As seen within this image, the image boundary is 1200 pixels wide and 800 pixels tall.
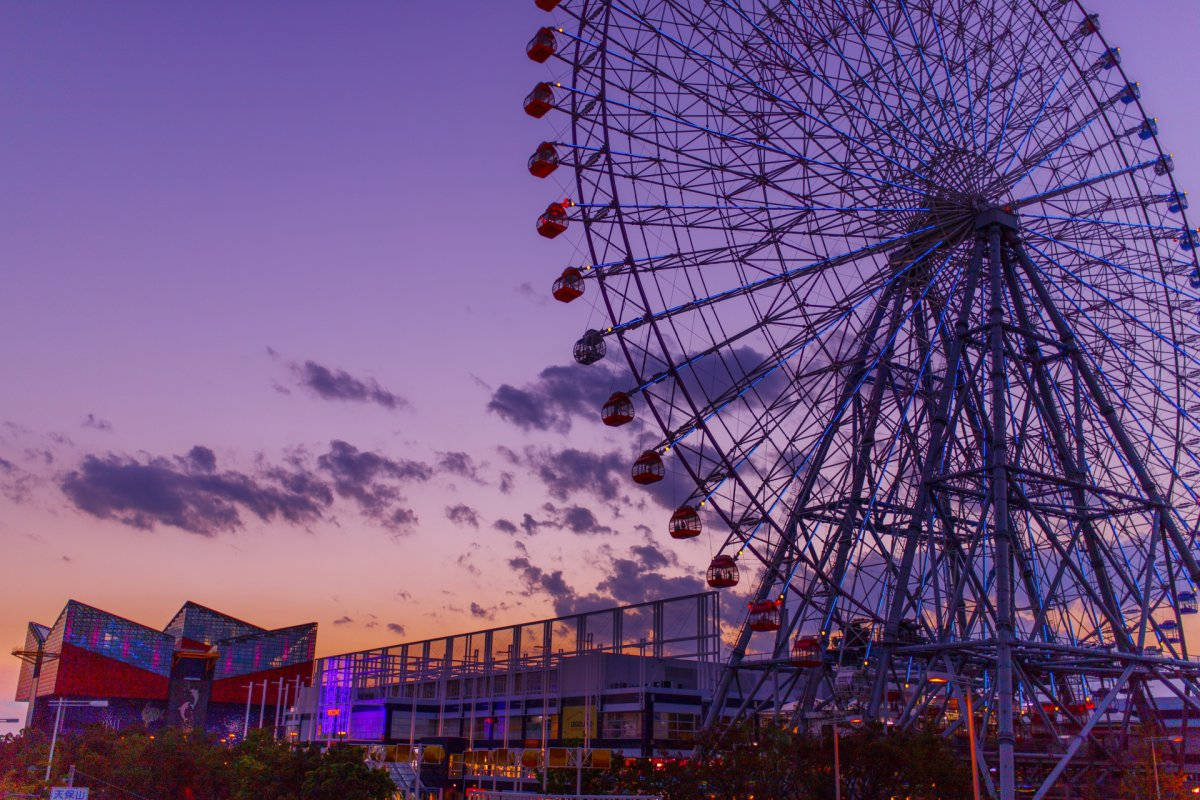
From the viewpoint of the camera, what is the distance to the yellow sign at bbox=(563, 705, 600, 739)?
228 ft

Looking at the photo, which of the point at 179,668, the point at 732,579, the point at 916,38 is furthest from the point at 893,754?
the point at 179,668

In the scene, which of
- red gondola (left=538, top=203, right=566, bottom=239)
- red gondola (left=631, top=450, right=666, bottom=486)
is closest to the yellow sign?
red gondola (left=631, top=450, right=666, bottom=486)

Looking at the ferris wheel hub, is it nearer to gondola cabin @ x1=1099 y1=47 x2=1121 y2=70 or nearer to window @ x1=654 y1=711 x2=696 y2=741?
gondola cabin @ x1=1099 y1=47 x2=1121 y2=70

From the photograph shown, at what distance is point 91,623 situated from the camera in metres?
144

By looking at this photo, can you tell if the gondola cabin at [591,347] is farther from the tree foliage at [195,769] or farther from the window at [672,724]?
the window at [672,724]

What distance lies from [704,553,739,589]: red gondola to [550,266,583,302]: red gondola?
10972mm

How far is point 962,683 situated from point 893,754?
3.80 metres

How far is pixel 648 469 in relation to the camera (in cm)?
4025

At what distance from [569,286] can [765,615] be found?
545 inches

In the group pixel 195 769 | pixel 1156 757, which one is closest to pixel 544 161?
pixel 1156 757

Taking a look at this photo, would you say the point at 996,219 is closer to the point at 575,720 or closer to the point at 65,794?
the point at 65,794

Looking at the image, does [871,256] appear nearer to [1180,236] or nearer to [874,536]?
[874,536]

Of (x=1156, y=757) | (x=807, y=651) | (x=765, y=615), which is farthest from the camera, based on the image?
(x=1156, y=757)

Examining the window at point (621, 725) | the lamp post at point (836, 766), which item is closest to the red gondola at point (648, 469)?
the lamp post at point (836, 766)
